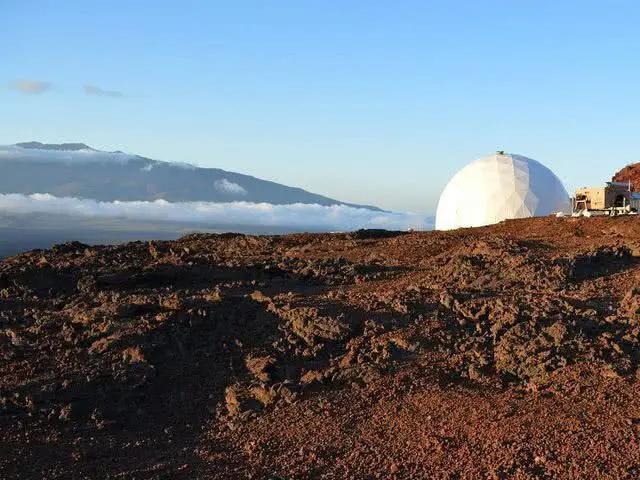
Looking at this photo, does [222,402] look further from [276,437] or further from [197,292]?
[197,292]

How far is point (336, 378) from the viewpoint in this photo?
27.6ft

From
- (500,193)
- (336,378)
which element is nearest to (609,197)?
(500,193)

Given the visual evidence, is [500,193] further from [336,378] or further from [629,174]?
[336,378]

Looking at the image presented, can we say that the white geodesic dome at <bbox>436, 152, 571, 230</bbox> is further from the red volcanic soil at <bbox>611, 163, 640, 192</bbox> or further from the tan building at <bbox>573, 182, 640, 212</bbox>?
the red volcanic soil at <bbox>611, 163, 640, 192</bbox>

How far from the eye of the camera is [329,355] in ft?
29.2

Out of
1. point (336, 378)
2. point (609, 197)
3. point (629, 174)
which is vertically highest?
point (629, 174)

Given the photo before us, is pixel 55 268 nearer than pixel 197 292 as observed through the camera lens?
No

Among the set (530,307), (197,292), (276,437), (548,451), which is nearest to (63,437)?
(276,437)

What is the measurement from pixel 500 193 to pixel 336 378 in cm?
2278

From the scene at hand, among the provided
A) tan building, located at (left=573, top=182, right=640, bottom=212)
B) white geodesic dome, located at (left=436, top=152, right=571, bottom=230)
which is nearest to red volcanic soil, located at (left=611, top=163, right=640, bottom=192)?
white geodesic dome, located at (left=436, top=152, right=571, bottom=230)

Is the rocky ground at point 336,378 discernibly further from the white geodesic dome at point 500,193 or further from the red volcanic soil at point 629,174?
the red volcanic soil at point 629,174

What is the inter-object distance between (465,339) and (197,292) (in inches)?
195

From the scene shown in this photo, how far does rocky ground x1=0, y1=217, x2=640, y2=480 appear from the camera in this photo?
6.96 metres

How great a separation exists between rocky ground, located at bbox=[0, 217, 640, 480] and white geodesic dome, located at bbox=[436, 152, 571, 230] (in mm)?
16932
